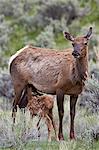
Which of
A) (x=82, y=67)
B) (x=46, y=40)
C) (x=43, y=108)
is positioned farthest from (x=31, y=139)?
(x=46, y=40)

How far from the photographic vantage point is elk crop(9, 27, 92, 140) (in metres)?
9.79

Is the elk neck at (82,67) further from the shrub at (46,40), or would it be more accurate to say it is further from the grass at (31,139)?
the shrub at (46,40)

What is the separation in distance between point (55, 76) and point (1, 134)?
1652 mm

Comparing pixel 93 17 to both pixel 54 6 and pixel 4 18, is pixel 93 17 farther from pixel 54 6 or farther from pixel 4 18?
pixel 4 18

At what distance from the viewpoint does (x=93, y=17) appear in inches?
982

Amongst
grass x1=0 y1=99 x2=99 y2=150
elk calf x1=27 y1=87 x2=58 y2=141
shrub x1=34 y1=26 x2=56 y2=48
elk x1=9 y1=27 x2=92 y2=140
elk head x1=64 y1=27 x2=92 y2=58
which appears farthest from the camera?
shrub x1=34 y1=26 x2=56 y2=48

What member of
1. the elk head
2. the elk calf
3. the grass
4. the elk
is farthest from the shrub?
the elk head

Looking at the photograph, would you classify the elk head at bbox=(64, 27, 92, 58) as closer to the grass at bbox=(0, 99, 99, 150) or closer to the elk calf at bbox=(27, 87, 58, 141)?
the grass at bbox=(0, 99, 99, 150)

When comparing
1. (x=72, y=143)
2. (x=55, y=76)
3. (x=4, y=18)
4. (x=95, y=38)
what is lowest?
(x=72, y=143)

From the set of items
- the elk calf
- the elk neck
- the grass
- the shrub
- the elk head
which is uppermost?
the shrub

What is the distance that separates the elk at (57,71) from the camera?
979 centimetres

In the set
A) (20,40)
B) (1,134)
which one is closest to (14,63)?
(1,134)

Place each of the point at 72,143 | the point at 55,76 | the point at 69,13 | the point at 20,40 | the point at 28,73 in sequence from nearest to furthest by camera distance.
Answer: the point at 72,143 → the point at 55,76 → the point at 28,73 → the point at 20,40 → the point at 69,13

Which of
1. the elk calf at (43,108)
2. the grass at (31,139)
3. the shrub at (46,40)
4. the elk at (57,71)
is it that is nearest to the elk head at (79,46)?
the elk at (57,71)
